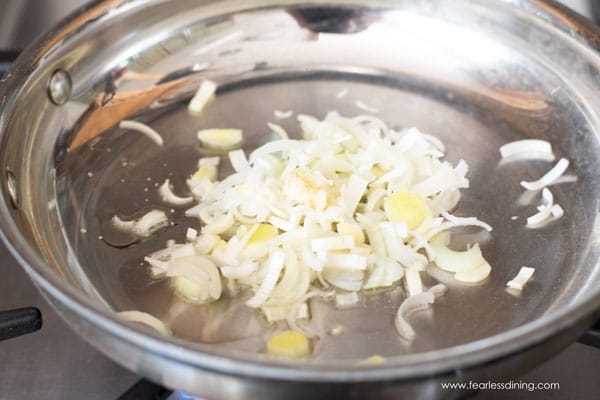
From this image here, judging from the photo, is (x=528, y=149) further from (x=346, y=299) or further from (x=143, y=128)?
(x=143, y=128)

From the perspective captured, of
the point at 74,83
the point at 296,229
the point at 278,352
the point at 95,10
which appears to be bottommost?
the point at 278,352

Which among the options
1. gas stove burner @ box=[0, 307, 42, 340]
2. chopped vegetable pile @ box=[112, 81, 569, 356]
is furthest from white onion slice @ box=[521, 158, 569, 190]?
gas stove burner @ box=[0, 307, 42, 340]

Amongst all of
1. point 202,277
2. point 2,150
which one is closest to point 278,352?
point 202,277

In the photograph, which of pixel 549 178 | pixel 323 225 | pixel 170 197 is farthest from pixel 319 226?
pixel 549 178

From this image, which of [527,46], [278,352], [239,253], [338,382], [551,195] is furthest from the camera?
[527,46]

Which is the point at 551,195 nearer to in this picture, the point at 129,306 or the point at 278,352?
the point at 278,352

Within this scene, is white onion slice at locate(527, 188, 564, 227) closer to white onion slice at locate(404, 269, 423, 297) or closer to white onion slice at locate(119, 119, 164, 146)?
white onion slice at locate(404, 269, 423, 297)

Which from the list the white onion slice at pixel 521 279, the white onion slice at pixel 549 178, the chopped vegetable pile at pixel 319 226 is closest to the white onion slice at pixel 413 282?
the chopped vegetable pile at pixel 319 226

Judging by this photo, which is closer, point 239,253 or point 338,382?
point 338,382
